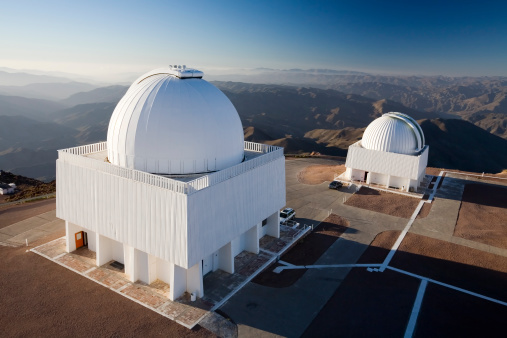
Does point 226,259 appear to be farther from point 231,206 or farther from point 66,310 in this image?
point 66,310

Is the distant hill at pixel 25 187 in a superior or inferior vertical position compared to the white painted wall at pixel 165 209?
inferior

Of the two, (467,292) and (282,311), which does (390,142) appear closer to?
(467,292)

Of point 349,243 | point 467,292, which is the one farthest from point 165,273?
point 467,292

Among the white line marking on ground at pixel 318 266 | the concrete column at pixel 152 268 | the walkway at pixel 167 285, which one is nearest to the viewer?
the walkway at pixel 167 285

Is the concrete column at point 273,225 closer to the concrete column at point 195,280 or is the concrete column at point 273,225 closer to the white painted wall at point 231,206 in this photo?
the white painted wall at point 231,206

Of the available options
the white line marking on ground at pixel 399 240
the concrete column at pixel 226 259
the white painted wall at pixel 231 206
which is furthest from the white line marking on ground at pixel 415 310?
the white painted wall at pixel 231 206

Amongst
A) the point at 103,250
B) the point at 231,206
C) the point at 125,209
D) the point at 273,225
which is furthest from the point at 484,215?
the point at 103,250

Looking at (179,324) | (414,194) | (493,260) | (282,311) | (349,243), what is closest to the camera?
(179,324)
